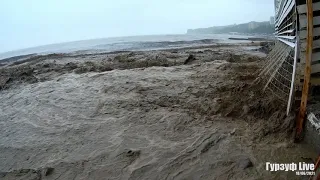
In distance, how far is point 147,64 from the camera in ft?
37.6

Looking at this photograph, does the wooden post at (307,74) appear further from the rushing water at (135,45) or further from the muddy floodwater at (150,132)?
the rushing water at (135,45)

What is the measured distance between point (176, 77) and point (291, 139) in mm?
4825

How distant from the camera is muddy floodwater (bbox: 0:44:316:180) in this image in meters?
3.60

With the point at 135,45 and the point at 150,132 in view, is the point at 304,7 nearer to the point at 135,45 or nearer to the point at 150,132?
the point at 150,132

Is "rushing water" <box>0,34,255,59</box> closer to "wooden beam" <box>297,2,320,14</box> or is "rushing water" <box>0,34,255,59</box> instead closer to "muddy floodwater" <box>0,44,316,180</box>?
"muddy floodwater" <box>0,44,316,180</box>

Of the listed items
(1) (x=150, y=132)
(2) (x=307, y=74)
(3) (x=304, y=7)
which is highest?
(3) (x=304, y=7)

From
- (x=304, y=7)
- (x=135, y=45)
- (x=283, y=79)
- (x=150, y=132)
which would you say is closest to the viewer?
(x=304, y=7)

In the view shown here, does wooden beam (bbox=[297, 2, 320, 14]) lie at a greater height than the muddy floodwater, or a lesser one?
greater

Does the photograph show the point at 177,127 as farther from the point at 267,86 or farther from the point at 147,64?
the point at 147,64

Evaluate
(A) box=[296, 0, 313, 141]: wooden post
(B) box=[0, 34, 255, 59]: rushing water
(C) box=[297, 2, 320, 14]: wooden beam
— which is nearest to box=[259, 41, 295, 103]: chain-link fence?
→ (A) box=[296, 0, 313, 141]: wooden post

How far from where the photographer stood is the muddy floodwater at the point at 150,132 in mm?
3604

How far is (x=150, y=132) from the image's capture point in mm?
4727

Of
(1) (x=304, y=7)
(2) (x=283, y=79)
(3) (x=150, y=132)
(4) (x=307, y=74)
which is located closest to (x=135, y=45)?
(2) (x=283, y=79)

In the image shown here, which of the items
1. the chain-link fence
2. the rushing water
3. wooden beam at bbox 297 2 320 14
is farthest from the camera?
the rushing water
